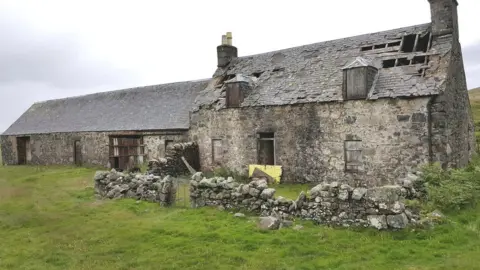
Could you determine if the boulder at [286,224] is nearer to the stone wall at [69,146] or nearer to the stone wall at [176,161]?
the stone wall at [176,161]

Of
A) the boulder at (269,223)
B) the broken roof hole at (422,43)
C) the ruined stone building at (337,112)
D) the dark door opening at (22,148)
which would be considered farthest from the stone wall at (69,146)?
the boulder at (269,223)

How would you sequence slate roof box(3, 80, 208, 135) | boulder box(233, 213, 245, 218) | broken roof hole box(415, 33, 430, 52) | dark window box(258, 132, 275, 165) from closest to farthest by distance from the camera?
1. boulder box(233, 213, 245, 218)
2. broken roof hole box(415, 33, 430, 52)
3. dark window box(258, 132, 275, 165)
4. slate roof box(3, 80, 208, 135)

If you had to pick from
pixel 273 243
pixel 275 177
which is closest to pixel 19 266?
pixel 273 243

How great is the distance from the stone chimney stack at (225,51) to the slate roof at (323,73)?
1.14m

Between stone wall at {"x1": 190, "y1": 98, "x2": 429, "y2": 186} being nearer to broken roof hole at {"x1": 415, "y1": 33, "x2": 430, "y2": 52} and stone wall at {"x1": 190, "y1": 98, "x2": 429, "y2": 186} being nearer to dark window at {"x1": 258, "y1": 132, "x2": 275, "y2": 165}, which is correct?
dark window at {"x1": 258, "y1": 132, "x2": 275, "y2": 165}

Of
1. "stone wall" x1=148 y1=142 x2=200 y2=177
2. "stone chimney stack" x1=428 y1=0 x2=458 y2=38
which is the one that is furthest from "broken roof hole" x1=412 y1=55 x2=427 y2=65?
"stone wall" x1=148 y1=142 x2=200 y2=177

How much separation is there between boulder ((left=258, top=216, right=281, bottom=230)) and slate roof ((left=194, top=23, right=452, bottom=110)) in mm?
8320

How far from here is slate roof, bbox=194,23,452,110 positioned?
15883mm

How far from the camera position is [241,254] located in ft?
28.0

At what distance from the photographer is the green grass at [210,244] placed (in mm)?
7938

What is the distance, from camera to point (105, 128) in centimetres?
2889

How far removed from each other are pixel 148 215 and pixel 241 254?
213 inches

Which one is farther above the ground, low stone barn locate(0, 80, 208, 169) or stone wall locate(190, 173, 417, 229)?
low stone barn locate(0, 80, 208, 169)

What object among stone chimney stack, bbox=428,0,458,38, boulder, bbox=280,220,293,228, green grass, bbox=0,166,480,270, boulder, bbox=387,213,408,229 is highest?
stone chimney stack, bbox=428,0,458,38
